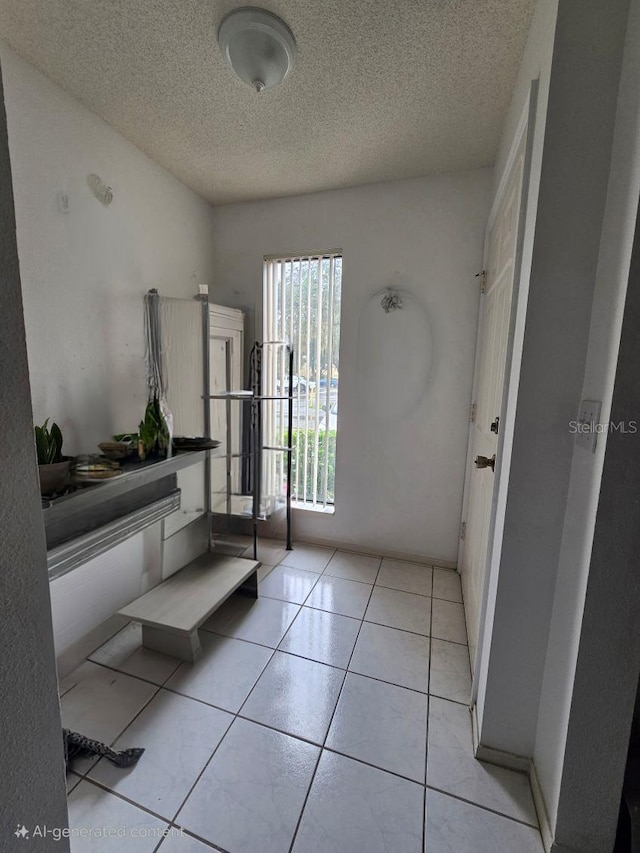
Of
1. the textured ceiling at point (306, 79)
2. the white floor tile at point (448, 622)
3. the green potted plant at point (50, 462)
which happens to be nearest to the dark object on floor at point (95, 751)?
the green potted plant at point (50, 462)

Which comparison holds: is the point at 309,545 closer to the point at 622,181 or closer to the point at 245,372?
the point at 245,372

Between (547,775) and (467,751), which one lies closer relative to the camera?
(547,775)

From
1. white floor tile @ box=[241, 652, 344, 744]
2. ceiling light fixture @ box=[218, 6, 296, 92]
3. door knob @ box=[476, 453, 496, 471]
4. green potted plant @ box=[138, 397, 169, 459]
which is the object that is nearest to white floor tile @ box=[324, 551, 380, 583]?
white floor tile @ box=[241, 652, 344, 744]

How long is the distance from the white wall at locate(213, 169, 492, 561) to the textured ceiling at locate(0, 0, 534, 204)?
0.25 metres

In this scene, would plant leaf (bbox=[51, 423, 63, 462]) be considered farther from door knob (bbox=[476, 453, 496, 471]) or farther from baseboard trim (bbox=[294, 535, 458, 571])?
baseboard trim (bbox=[294, 535, 458, 571])

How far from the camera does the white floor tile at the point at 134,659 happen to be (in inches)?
61.7

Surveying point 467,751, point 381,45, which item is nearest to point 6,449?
point 467,751

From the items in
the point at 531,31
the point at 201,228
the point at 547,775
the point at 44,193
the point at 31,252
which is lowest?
the point at 547,775

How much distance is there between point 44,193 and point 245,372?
147 centimetres

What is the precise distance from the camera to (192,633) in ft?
5.24

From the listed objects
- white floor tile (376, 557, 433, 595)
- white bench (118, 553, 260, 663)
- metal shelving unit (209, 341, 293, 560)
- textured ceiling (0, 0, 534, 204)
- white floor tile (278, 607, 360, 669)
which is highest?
textured ceiling (0, 0, 534, 204)

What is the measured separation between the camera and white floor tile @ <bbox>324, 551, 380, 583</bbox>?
7.64ft

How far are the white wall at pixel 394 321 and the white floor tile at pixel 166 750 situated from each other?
4.74 feet

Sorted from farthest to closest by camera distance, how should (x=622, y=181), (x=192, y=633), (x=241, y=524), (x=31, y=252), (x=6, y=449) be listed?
(x=241, y=524)
(x=192, y=633)
(x=31, y=252)
(x=622, y=181)
(x=6, y=449)
